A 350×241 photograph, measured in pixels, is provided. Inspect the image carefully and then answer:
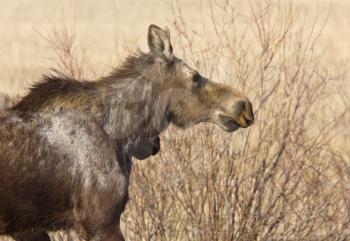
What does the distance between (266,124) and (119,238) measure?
173 cm

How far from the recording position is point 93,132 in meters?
7.95

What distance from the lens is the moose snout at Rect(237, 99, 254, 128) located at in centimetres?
824

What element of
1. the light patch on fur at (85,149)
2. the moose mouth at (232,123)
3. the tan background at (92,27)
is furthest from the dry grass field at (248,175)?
the tan background at (92,27)

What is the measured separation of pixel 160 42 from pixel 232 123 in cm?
79

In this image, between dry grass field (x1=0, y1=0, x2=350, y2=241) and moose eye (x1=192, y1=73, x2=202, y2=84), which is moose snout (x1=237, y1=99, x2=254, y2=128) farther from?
dry grass field (x1=0, y1=0, x2=350, y2=241)

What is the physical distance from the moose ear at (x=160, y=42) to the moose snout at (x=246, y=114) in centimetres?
64

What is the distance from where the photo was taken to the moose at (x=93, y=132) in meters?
7.74

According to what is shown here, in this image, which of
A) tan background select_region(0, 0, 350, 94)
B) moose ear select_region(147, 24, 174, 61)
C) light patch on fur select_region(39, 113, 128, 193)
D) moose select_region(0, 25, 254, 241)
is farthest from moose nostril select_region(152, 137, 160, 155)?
tan background select_region(0, 0, 350, 94)

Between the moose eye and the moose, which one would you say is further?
the moose eye

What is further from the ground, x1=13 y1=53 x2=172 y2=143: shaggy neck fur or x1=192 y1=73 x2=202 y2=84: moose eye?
x1=192 y1=73 x2=202 y2=84: moose eye

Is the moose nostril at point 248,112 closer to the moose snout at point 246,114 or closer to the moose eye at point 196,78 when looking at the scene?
the moose snout at point 246,114

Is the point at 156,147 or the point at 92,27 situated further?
the point at 92,27

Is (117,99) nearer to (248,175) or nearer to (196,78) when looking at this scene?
(196,78)

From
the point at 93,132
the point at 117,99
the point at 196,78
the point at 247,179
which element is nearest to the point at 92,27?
the point at 247,179
